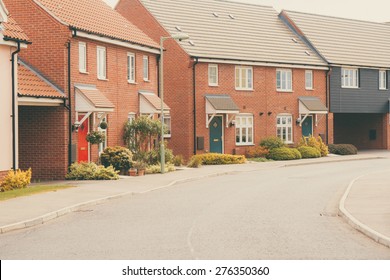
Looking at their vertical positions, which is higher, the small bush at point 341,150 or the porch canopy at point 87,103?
the porch canopy at point 87,103

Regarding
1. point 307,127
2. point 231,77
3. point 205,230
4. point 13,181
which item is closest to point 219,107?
point 231,77

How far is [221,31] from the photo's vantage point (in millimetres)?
47531

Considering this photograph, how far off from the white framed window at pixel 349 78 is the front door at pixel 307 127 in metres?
4.03

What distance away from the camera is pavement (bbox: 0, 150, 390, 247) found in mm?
16270

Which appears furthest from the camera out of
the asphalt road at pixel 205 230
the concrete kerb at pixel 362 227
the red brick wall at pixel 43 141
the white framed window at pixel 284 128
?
the white framed window at pixel 284 128

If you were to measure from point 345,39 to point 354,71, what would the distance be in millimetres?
3430

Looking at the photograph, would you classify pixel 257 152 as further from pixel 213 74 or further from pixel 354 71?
pixel 354 71

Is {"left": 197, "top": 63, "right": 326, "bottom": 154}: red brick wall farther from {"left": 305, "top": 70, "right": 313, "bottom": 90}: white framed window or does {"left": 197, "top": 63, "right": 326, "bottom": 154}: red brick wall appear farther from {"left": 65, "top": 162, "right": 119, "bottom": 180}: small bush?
{"left": 65, "top": 162, "right": 119, "bottom": 180}: small bush

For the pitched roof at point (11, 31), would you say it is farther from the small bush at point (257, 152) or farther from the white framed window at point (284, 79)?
the white framed window at point (284, 79)

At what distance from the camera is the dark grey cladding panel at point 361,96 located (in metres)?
51.7

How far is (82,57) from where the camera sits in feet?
104

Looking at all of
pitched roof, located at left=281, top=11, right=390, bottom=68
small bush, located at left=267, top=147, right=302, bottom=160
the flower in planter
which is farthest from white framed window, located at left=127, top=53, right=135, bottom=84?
pitched roof, located at left=281, top=11, right=390, bottom=68

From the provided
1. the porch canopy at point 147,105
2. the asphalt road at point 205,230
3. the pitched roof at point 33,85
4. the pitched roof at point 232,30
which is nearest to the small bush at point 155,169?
the porch canopy at point 147,105

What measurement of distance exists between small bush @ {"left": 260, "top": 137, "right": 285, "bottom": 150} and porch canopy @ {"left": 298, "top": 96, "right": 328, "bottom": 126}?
3.63 m
